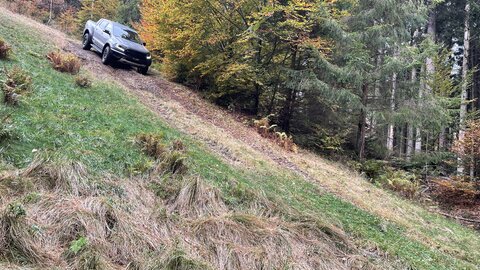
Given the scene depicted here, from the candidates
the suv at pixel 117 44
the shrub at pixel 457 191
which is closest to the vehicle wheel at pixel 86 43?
the suv at pixel 117 44

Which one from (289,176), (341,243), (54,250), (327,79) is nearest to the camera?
(54,250)

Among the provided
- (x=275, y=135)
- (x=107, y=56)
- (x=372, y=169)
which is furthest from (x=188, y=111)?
(x=372, y=169)

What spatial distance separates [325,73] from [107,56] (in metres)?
8.25

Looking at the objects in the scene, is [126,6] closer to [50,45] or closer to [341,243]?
[50,45]

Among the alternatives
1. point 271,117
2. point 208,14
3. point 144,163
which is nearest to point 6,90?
point 144,163

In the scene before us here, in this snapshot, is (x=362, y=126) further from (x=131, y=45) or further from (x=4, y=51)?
(x=4, y=51)

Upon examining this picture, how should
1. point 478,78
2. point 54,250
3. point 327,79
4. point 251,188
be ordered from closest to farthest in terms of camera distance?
point 54,250 < point 251,188 < point 327,79 < point 478,78

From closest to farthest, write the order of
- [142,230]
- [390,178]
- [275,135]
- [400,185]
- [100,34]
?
1. [142,230]
2. [400,185]
3. [275,135]
4. [390,178]
5. [100,34]

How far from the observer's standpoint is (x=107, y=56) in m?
13.9

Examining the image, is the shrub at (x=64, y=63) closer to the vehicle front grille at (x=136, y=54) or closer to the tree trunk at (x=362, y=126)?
the vehicle front grille at (x=136, y=54)

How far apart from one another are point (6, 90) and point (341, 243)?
6082 millimetres

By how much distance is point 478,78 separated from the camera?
25203mm

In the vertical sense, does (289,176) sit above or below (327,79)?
below

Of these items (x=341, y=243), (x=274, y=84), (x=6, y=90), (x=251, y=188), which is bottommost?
(x=341, y=243)
